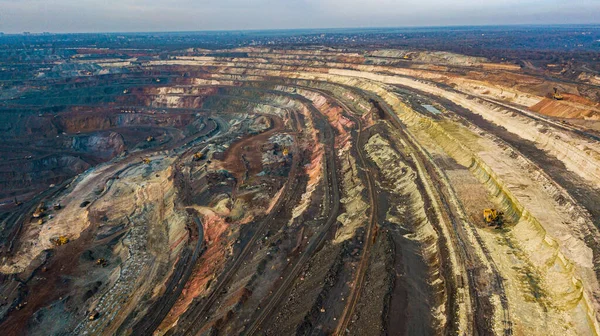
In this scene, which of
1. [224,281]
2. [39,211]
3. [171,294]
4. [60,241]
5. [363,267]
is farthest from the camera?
[39,211]

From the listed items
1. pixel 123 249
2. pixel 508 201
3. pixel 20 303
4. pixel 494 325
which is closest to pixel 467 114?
pixel 508 201

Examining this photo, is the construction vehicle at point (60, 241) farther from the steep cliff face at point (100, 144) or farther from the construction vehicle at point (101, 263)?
the steep cliff face at point (100, 144)

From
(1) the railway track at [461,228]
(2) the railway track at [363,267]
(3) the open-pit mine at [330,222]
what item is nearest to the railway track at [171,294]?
(3) the open-pit mine at [330,222]

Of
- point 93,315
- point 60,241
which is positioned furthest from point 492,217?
point 60,241

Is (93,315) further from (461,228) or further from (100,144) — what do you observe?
(100,144)

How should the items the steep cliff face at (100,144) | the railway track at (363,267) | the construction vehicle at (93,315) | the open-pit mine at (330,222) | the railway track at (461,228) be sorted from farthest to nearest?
the steep cliff face at (100,144), the construction vehicle at (93,315), the open-pit mine at (330,222), the railway track at (363,267), the railway track at (461,228)

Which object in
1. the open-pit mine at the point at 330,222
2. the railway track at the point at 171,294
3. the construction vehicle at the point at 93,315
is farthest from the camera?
the construction vehicle at the point at 93,315

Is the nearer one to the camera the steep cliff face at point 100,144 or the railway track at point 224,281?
the railway track at point 224,281

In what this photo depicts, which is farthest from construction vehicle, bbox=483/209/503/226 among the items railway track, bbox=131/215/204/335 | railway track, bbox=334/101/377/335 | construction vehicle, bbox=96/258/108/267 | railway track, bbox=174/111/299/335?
construction vehicle, bbox=96/258/108/267
